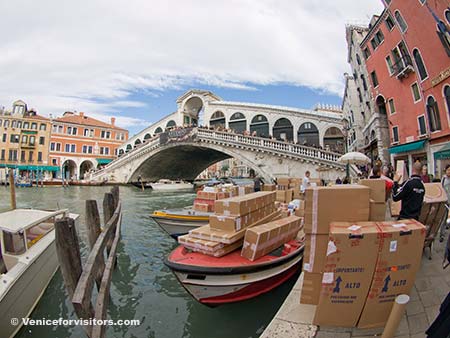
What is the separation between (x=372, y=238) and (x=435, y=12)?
13.1 metres

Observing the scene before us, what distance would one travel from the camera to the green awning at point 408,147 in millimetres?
12366

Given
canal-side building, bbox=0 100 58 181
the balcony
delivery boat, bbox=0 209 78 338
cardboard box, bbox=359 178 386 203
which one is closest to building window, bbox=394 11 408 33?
the balcony

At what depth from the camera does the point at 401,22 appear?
1346 centimetres

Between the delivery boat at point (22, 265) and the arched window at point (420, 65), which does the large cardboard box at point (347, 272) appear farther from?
the arched window at point (420, 65)

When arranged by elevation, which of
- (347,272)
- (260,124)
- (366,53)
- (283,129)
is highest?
(366,53)

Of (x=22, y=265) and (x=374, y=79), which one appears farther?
(x=374, y=79)

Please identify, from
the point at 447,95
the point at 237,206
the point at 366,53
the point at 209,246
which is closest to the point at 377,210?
the point at 237,206

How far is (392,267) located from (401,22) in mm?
16327

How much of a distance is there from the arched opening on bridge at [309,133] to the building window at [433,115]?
1514 centimetres

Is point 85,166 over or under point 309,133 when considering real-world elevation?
under

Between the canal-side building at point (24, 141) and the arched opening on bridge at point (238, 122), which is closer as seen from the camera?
the arched opening on bridge at point (238, 122)

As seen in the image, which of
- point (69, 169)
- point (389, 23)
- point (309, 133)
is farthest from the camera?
point (69, 169)

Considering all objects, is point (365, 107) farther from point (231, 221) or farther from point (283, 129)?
point (231, 221)

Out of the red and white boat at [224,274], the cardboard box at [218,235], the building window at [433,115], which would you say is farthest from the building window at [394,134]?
the cardboard box at [218,235]
